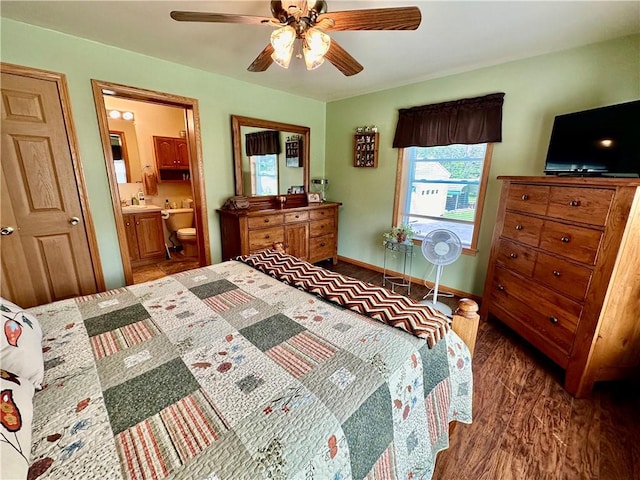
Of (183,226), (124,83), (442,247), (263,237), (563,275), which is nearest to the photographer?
(563,275)

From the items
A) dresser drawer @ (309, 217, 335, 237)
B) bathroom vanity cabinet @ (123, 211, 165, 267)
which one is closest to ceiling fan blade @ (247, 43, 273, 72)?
dresser drawer @ (309, 217, 335, 237)

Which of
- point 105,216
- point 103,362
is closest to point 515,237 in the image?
point 103,362

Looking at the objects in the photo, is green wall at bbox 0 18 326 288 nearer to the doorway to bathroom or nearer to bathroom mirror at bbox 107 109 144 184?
the doorway to bathroom

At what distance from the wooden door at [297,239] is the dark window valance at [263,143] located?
103cm

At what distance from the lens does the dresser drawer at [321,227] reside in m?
3.61

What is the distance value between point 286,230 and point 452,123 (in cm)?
218

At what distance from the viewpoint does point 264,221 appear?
3059 millimetres

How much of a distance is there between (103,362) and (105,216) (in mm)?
1950

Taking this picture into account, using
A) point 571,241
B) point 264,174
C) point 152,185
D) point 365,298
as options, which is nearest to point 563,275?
point 571,241

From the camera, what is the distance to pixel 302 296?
1.52 meters

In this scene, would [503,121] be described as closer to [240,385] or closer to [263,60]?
[263,60]

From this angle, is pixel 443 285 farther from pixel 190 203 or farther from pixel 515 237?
pixel 190 203

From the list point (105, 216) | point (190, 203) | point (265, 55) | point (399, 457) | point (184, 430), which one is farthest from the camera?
point (190, 203)

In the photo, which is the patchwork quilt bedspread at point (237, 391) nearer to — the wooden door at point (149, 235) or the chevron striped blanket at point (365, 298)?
the chevron striped blanket at point (365, 298)
